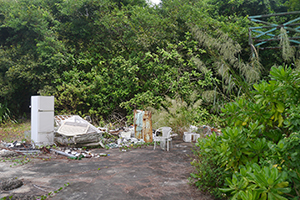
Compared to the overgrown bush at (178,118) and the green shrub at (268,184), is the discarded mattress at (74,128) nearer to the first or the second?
the overgrown bush at (178,118)

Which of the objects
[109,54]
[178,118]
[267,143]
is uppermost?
[109,54]

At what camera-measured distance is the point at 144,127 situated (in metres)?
6.38

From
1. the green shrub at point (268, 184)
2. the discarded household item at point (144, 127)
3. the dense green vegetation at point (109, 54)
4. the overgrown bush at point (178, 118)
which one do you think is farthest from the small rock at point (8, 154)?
the green shrub at point (268, 184)

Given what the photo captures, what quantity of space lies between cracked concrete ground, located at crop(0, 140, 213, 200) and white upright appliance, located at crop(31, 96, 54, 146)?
75cm

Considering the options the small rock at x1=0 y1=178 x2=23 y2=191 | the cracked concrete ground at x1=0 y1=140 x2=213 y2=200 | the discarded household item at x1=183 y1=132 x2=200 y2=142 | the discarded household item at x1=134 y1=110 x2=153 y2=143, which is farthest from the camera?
the discarded household item at x1=134 y1=110 x2=153 y2=143

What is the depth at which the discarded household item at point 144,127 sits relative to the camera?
250 inches

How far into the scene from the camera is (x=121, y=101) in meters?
8.81

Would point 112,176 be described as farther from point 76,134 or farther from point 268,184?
point 268,184

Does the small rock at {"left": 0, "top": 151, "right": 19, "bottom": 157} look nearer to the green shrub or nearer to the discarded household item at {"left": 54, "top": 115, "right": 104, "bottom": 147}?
the discarded household item at {"left": 54, "top": 115, "right": 104, "bottom": 147}

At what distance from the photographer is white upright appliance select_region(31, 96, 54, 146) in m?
5.42

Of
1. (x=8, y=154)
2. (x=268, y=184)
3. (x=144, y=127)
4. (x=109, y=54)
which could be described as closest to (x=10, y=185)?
(x=8, y=154)

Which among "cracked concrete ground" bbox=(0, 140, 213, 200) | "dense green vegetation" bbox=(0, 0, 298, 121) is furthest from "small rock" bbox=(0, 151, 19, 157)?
"dense green vegetation" bbox=(0, 0, 298, 121)

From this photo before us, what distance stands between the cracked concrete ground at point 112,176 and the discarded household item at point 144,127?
125cm

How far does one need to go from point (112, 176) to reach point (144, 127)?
9.51 ft
